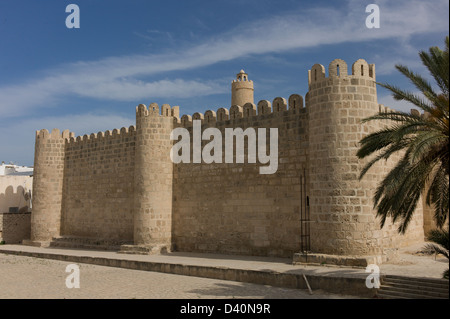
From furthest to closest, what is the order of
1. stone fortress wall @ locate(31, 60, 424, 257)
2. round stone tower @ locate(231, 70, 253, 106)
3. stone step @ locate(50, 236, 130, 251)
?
round stone tower @ locate(231, 70, 253, 106), stone step @ locate(50, 236, 130, 251), stone fortress wall @ locate(31, 60, 424, 257)

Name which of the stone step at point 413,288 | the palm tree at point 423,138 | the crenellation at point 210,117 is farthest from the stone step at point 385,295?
the crenellation at point 210,117

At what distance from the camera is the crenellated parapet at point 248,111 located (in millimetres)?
12477

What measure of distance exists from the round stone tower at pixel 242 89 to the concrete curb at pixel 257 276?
1335 cm

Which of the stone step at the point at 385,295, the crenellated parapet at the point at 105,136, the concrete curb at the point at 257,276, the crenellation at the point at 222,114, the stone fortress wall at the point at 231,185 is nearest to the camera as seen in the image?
the stone step at the point at 385,295

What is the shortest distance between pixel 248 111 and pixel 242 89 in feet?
37.1

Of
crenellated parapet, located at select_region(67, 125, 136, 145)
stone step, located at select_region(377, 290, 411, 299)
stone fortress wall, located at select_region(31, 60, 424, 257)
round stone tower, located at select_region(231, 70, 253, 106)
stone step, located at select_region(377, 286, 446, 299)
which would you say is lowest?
stone step, located at select_region(377, 290, 411, 299)

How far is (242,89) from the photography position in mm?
24609

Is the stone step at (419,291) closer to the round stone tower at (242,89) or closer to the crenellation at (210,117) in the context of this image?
the crenellation at (210,117)

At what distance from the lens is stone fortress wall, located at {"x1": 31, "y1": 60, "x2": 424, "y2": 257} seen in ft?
34.9

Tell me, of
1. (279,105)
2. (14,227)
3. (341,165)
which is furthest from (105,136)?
(341,165)

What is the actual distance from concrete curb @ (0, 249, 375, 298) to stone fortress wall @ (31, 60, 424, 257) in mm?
1366

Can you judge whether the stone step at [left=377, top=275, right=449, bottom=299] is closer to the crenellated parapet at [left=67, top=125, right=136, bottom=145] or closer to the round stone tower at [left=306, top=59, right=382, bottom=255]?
the round stone tower at [left=306, top=59, right=382, bottom=255]

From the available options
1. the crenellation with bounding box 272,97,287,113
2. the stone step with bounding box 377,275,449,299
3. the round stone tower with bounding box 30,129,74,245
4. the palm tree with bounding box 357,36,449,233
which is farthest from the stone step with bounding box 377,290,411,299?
the round stone tower with bounding box 30,129,74,245
